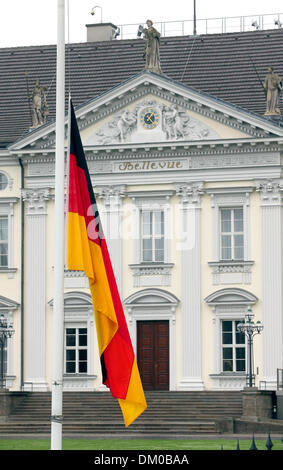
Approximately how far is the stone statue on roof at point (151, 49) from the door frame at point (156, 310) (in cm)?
828

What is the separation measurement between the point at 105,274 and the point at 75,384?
28.9 meters

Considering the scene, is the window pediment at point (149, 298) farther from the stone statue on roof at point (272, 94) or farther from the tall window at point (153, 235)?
the stone statue on roof at point (272, 94)

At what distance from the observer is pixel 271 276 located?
44.6 meters

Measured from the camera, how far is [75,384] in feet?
151

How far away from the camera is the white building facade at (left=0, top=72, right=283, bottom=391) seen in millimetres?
44781

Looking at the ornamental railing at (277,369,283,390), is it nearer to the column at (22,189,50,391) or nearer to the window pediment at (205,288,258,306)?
the window pediment at (205,288,258,306)

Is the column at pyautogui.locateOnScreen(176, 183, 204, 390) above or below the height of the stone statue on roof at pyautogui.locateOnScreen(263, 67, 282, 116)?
below

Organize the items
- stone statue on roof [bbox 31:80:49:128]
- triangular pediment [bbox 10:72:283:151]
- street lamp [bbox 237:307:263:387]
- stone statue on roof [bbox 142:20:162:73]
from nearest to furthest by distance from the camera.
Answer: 1. street lamp [bbox 237:307:263:387]
2. triangular pediment [bbox 10:72:283:151]
3. stone statue on roof [bbox 142:20:162:73]
4. stone statue on roof [bbox 31:80:49:128]

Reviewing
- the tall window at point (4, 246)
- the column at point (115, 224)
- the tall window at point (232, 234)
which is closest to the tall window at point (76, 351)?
the column at point (115, 224)

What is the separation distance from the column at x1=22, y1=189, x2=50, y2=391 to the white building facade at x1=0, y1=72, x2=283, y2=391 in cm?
4

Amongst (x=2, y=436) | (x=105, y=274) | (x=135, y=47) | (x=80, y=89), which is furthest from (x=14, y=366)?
(x=105, y=274)

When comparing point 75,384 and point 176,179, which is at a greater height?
point 176,179

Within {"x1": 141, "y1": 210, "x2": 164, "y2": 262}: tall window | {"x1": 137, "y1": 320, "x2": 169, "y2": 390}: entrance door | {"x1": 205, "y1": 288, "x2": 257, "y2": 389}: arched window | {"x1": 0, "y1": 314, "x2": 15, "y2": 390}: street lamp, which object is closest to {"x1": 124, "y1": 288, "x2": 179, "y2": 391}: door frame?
{"x1": 137, "y1": 320, "x2": 169, "y2": 390}: entrance door
